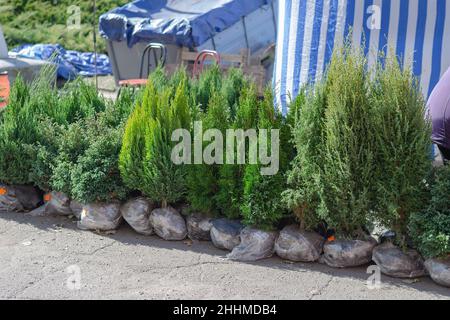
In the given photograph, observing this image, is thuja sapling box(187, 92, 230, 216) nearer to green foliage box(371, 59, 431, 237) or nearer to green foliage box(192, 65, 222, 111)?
green foliage box(371, 59, 431, 237)

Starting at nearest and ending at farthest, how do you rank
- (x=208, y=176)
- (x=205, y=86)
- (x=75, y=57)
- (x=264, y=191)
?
(x=264, y=191) < (x=208, y=176) < (x=205, y=86) < (x=75, y=57)

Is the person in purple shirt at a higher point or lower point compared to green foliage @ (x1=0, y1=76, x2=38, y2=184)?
higher

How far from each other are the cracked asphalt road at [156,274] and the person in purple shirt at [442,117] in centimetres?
A: 110

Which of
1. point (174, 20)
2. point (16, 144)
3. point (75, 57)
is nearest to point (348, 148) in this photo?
point (16, 144)

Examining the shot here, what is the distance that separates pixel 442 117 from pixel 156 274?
2440 mm

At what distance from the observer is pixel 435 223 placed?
14.8 feet

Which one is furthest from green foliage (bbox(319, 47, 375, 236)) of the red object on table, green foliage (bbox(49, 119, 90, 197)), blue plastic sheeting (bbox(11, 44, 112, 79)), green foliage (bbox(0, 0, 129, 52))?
green foliage (bbox(0, 0, 129, 52))

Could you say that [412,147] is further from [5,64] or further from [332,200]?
[5,64]

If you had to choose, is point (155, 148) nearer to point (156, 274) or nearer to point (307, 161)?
point (156, 274)

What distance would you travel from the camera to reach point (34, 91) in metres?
6.92

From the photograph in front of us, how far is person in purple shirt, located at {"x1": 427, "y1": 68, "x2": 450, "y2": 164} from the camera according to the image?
16.8ft

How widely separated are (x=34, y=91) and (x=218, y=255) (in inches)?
115

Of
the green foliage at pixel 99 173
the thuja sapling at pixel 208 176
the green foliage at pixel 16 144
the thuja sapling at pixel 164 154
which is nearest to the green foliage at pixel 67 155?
the green foliage at pixel 99 173

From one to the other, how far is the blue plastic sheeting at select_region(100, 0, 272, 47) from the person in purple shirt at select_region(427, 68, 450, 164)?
23.9 feet
